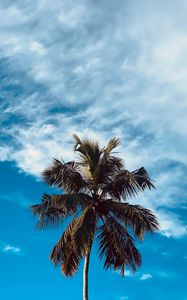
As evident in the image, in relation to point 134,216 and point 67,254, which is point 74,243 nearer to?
point 67,254

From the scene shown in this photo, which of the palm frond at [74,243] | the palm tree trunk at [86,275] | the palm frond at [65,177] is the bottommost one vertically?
the palm tree trunk at [86,275]

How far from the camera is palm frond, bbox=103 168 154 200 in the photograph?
3584cm

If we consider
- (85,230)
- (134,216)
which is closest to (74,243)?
(85,230)

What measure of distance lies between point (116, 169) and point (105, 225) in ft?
12.9

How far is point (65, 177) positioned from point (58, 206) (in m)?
2.30

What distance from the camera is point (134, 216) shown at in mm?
35125

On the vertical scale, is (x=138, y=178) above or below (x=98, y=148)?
below

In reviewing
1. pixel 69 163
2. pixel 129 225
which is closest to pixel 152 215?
pixel 129 225

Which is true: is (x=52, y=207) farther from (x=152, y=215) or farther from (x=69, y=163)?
(x=152, y=215)

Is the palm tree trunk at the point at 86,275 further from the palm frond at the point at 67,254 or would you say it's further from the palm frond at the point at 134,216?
Result: the palm frond at the point at 134,216

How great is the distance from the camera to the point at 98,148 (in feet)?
124

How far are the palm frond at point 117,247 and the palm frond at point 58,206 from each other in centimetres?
187

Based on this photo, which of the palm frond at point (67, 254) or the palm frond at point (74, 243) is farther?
the palm frond at point (67, 254)

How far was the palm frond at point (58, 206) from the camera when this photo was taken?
113 ft
